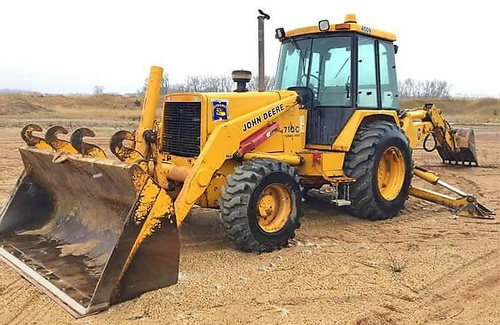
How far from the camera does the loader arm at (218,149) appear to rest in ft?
17.9

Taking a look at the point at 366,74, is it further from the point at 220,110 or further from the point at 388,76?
the point at 220,110

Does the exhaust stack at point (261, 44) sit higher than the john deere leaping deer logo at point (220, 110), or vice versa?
the exhaust stack at point (261, 44)

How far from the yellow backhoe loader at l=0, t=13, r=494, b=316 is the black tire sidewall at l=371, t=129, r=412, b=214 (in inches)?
0.8

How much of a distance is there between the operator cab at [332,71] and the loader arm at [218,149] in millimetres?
837

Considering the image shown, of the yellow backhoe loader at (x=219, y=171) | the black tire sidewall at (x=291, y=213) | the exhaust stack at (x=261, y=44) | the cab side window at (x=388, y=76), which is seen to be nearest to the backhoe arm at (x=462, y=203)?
the yellow backhoe loader at (x=219, y=171)

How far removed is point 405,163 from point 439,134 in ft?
14.7

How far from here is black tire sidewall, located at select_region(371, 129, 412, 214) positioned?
23.7ft

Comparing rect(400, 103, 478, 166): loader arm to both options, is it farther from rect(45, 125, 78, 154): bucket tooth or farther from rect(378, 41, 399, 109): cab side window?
rect(45, 125, 78, 154): bucket tooth

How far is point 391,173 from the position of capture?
7992mm

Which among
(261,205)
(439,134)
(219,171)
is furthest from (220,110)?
(439,134)

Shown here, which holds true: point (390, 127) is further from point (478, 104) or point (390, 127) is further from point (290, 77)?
point (478, 104)

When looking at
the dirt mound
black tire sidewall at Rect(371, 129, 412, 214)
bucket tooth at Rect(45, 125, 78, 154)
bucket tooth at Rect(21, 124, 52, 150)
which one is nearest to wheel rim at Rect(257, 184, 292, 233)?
black tire sidewall at Rect(371, 129, 412, 214)

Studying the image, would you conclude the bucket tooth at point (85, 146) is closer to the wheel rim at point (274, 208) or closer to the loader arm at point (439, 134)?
→ the wheel rim at point (274, 208)

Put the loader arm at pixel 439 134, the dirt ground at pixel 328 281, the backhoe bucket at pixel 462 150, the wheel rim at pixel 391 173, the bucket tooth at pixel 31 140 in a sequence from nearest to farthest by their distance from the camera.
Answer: the dirt ground at pixel 328 281, the bucket tooth at pixel 31 140, the wheel rim at pixel 391 173, the loader arm at pixel 439 134, the backhoe bucket at pixel 462 150
